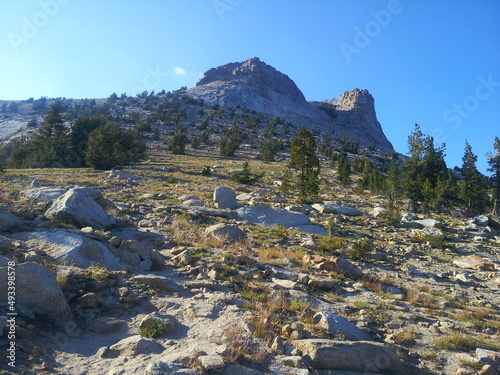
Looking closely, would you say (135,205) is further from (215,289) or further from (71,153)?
(71,153)

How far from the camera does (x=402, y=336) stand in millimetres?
5656

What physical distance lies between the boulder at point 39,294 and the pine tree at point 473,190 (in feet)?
106

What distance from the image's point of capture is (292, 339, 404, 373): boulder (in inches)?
181

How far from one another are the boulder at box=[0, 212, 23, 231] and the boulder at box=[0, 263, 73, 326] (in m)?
3.76

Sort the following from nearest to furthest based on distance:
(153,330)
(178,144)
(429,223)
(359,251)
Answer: (153,330) → (359,251) → (429,223) → (178,144)

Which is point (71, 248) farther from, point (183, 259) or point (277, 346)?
point (277, 346)

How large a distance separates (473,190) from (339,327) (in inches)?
1251

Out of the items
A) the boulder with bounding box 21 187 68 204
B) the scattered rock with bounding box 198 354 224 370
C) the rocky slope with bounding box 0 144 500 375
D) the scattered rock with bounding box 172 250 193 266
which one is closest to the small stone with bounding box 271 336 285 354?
the rocky slope with bounding box 0 144 500 375

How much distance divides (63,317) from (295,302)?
397 centimetres

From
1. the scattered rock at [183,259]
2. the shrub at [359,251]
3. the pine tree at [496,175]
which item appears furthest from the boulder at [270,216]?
the pine tree at [496,175]

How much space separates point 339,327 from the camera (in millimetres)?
5566

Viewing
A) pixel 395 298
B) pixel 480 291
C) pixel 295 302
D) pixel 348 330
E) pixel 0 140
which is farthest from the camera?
pixel 0 140

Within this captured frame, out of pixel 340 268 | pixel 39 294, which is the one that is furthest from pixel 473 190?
pixel 39 294

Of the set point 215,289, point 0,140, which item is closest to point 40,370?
point 215,289
